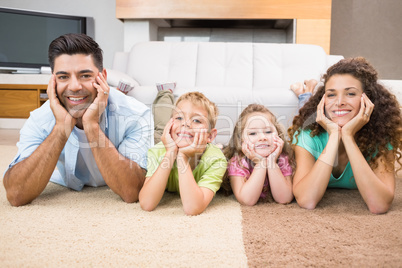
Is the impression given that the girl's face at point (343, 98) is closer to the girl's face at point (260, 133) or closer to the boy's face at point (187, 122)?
the girl's face at point (260, 133)

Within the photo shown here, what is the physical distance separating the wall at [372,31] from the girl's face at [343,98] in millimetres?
3746

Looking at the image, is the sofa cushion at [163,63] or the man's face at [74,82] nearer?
the man's face at [74,82]

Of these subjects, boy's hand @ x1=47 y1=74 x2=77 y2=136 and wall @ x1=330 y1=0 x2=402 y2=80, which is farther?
wall @ x1=330 y1=0 x2=402 y2=80

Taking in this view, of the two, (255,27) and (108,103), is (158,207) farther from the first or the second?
(255,27)

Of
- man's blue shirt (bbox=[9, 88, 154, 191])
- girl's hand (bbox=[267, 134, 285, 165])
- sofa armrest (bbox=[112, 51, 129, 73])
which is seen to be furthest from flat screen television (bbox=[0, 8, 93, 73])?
girl's hand (bbox=[267, 134, 285, 165])

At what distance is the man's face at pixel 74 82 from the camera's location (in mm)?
1213

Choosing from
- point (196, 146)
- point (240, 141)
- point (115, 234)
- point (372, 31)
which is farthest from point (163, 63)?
point (372, 31)

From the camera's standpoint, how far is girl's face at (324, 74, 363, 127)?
3.89 feet

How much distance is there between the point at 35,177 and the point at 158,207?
0.43 metres

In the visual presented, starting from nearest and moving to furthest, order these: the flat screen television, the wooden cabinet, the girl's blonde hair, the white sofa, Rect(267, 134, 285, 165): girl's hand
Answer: Rect(267, 134, 285, 165): girl's hand → the girl's blonde hair → the white sofa → the wooden cabinet → the flat screen television

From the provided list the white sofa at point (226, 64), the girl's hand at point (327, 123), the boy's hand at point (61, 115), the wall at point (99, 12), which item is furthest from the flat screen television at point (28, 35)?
the girl's hand at point (327, 123)

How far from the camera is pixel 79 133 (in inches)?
50.9

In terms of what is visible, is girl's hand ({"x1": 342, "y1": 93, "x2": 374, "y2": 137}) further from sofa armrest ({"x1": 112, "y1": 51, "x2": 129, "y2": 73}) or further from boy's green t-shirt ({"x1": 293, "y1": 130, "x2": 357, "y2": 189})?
sofa armrest ({"x1": 112, "y1": 51, "x2": 129, "y2": 73})

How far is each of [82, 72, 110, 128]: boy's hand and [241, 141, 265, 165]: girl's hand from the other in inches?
21.0
